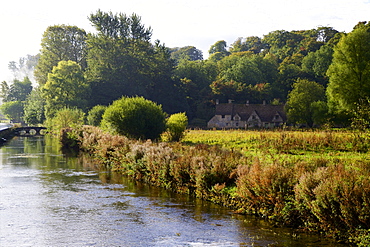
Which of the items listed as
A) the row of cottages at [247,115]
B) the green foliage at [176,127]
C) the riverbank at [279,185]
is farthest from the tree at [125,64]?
the riverbank at [279,185]

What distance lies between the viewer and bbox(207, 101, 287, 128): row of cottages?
10531 cm

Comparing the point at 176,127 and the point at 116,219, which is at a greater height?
the point at 176,127

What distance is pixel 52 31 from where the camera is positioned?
116 metres

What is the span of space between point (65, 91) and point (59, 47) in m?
25.9

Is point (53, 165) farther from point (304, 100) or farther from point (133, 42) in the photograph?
point (133, 42)

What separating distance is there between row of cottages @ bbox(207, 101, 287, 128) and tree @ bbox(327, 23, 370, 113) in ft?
121

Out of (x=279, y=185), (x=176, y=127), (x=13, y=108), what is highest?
(x=13, y=108)

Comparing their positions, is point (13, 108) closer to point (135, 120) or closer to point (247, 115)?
point (247, 115)

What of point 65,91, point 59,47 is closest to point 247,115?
point 65,91

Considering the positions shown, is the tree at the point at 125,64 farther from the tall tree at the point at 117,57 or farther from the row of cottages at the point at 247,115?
the row of cottages at the point at 247,115

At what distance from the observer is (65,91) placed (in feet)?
315

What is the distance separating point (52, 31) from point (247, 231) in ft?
353

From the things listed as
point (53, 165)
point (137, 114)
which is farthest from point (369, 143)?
point (53, 165)

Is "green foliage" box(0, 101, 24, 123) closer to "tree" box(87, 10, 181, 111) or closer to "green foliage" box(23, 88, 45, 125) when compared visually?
"green foliage" box(23, 88, 45, 125)
